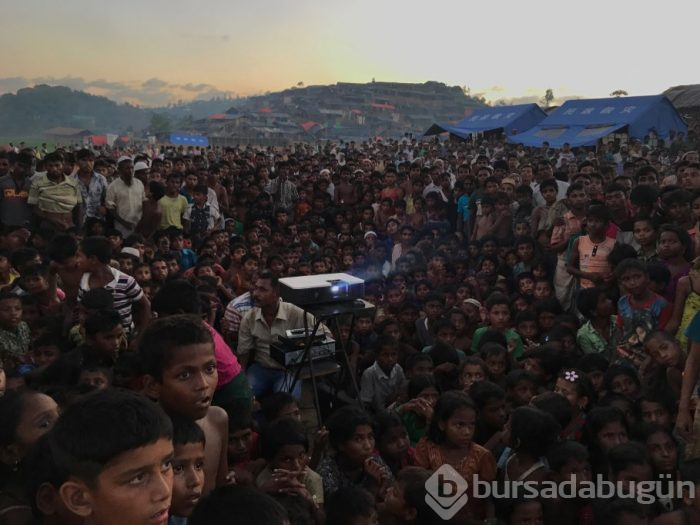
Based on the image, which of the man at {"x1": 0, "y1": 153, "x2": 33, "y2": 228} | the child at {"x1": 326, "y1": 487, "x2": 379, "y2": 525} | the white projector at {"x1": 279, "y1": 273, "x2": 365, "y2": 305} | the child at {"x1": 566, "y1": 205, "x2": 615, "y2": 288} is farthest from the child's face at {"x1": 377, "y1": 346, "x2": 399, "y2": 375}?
the man at {"x1": 0, "y1": 153, "x2": 33, "y2": 228}

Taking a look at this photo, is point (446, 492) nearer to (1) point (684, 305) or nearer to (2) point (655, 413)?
(2) point (655, 413)

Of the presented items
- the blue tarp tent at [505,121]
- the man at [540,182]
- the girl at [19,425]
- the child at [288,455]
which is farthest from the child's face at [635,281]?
the blue tarp tent at [505,121]

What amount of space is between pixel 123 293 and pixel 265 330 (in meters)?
1.05

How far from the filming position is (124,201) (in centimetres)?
707

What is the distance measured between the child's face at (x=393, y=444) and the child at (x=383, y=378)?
113cm

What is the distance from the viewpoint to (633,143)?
16125 mm

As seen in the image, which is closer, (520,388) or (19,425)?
(19,425)

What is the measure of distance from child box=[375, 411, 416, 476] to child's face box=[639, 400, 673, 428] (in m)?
1.35

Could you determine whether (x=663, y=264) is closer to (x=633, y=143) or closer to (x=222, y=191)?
(x=222, y=191)

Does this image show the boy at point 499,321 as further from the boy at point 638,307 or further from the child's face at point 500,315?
the boy at point 638,307

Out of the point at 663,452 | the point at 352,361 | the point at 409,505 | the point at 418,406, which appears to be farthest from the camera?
the point at 352,361

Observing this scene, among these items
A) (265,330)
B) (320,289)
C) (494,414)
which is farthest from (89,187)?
(494,414)

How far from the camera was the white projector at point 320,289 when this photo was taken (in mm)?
3385

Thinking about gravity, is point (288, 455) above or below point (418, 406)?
above
